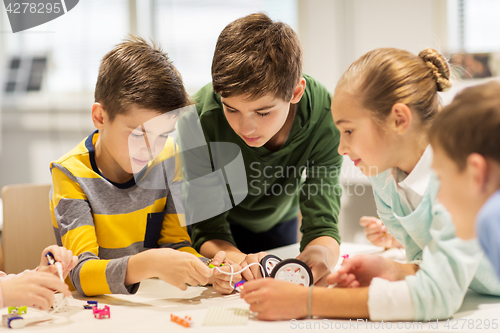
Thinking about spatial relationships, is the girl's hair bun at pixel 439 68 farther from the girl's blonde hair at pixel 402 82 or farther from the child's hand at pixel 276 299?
the child's hand at pixel 276 299

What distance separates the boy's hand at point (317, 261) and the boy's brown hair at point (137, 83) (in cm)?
46

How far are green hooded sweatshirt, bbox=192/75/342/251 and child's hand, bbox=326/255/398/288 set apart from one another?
36cm

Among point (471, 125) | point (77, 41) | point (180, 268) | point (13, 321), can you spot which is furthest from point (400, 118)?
point (77, 41)

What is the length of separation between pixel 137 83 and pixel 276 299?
580 millimetres

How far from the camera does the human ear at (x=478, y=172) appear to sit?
1.70 feet

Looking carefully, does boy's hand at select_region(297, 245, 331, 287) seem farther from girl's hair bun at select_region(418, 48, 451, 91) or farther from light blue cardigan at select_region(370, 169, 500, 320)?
girl's hair bun at select_region(418, 48, 451, 91)

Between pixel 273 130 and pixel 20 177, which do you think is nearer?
pixel 273 130

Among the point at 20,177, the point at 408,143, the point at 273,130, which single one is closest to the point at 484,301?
the point at 408,143

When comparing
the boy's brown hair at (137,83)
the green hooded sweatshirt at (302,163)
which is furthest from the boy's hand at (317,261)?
the boy's brown hair at (137,83)

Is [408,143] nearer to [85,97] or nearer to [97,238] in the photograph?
[97,238]

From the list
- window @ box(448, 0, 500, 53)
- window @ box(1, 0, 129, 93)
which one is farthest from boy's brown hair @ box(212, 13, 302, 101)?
window @ box(1, 0, 129, 93)

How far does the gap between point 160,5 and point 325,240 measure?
229 centimetres

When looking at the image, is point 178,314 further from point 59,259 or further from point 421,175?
point 421,175

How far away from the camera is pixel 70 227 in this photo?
3.10 ft
